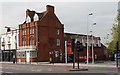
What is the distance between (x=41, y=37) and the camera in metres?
63.6

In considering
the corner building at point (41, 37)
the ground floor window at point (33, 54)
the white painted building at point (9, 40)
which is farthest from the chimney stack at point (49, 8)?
the white painted building at point (9, 40)

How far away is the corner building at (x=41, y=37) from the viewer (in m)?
62.8

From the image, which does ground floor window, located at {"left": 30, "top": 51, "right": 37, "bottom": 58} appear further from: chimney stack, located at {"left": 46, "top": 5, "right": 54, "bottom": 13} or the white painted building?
chimney stack, located at {"left": 46, "top": 5, "right": 54, "bottom": 13}

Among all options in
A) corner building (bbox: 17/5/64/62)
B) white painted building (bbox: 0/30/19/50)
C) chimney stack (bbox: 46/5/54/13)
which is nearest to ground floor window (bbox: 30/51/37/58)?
corner building (bbox: 17/5/64/62)

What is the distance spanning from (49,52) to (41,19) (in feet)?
33.1

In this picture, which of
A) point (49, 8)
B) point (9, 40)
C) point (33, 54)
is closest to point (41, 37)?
point (33, 54)

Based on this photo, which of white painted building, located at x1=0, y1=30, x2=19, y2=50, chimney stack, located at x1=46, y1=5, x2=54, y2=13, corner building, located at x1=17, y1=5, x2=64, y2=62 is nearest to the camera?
corner building, located at x1=17, y1=5, x2=64, y2=62

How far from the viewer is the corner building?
6284 cm

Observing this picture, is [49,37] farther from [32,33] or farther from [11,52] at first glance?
[11,52]

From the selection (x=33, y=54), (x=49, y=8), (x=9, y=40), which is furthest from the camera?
(x=9, y=40)

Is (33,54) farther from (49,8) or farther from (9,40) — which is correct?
(9,40)

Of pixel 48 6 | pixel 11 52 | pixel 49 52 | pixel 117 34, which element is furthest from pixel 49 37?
pixel 117 34

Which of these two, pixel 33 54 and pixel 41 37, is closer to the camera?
pixel 33 54

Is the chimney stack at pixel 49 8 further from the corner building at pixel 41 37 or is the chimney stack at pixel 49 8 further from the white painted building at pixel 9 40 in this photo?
the white painted building at pixel 9 40
